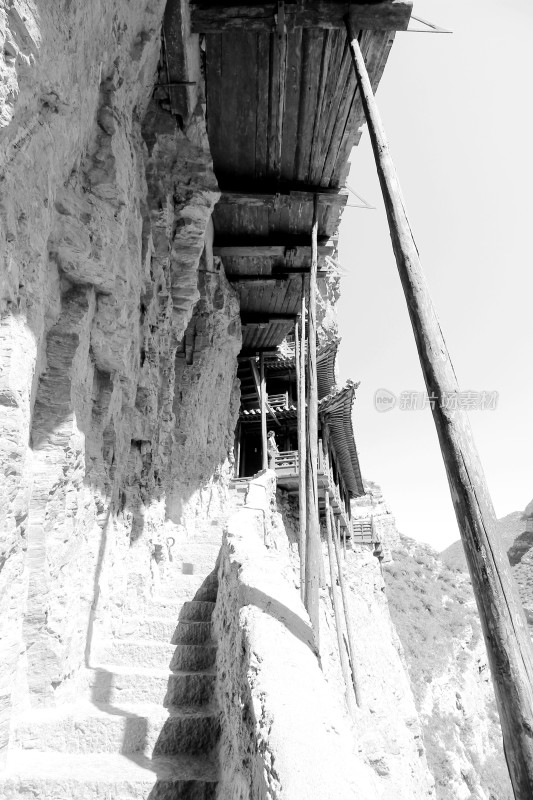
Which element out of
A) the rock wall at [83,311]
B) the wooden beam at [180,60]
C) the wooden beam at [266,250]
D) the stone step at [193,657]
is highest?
the wooden beam at [266,250]

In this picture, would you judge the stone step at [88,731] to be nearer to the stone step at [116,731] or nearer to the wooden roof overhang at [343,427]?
the stone step at [116,731]

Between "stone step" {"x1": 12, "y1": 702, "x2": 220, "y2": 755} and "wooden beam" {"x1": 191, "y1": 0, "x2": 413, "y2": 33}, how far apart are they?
Result: 282 inches

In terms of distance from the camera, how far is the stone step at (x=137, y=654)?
13.0ft

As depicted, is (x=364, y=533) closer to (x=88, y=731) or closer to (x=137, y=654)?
(x=137, y=654)

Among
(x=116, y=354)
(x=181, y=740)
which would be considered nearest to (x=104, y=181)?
(x=116, y=354)

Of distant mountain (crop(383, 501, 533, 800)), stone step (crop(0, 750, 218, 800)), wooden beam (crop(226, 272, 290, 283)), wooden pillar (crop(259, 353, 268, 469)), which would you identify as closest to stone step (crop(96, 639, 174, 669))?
stone step (crop(0, 750, 218, 800))

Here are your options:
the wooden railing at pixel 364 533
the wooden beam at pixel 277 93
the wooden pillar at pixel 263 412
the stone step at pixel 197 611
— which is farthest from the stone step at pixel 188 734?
the wooden railing at pixel 364 533

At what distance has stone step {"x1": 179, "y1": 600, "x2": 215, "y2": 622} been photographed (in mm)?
4766

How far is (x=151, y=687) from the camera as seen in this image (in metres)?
3.57

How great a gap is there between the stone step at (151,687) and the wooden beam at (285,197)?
713 centimetres

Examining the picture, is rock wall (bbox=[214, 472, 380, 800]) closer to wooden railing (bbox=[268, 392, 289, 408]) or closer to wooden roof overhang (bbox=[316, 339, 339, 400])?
wooden roof overhang (bbox=[316, 339, 339, 400])

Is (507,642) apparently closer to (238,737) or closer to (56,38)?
(238,737)

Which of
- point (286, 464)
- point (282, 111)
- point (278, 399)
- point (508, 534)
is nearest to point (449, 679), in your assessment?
point (286, 464)

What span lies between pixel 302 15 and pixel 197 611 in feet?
23.1
